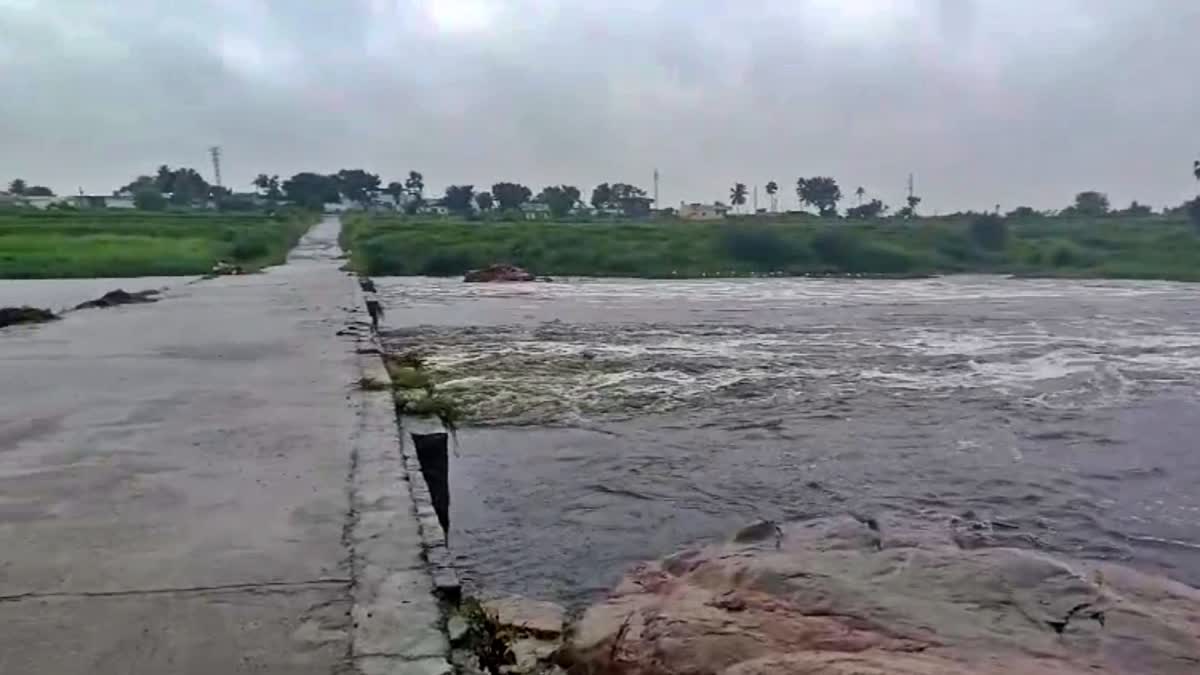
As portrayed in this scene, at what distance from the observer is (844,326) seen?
2533 centimetres

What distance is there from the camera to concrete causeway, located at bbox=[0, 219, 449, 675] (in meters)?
3.96

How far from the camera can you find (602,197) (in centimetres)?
12019

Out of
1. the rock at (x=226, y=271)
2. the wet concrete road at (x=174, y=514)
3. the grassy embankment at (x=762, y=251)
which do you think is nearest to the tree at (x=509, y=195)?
the grassy embankment at (x=762, y=251)

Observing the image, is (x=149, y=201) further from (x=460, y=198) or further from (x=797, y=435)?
(x=797, y=435)

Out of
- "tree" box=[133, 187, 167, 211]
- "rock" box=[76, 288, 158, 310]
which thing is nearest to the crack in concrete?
"rock" box=[76, 288, 158, 310]

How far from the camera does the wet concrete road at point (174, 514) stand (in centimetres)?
400

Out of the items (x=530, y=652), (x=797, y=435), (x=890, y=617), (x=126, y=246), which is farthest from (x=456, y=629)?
(x=126, y=246)

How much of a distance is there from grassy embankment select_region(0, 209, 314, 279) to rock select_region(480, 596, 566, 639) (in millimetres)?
38181

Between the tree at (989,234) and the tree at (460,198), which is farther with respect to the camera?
the tree at (460,198)

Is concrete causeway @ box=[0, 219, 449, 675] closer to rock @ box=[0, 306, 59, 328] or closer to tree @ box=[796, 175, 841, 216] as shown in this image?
rock @ box=[0, 306, 59, 328]

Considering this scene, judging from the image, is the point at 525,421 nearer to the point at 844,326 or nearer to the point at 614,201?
the point at 844,326

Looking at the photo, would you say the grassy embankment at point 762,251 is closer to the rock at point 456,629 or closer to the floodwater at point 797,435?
the floodwater at point 797,435

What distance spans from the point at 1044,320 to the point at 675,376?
15346 mm

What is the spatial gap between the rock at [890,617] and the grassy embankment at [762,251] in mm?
44863
